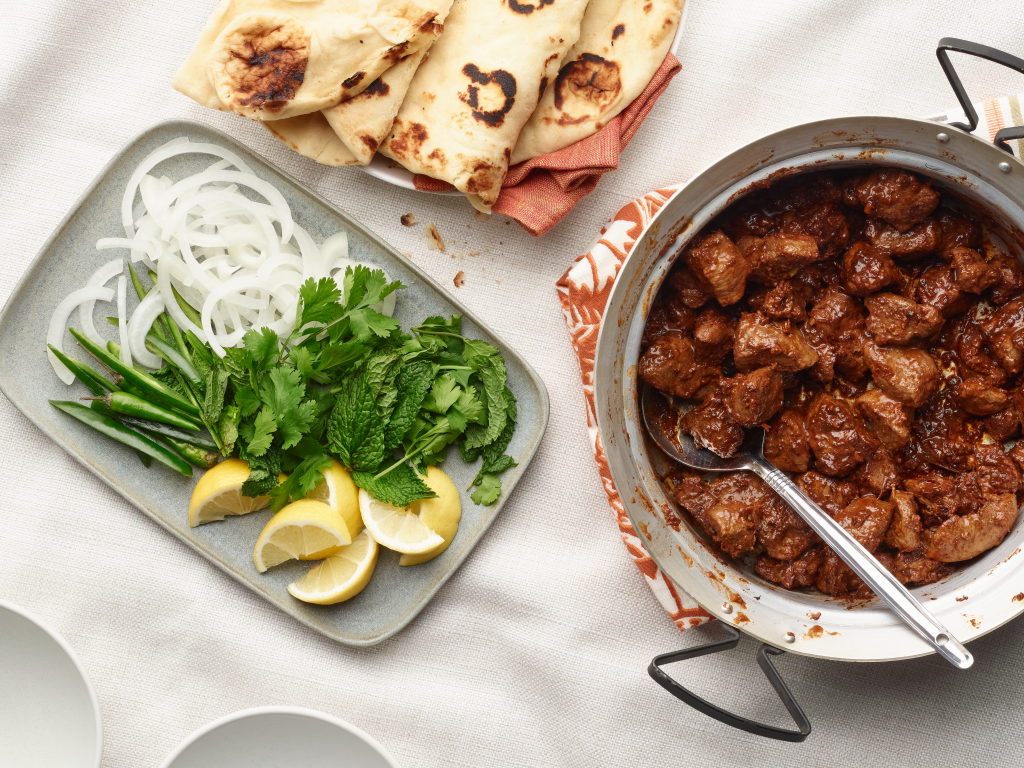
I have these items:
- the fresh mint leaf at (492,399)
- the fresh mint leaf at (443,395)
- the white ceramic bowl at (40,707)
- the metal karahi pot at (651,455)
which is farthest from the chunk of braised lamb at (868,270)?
the white ceramic bowl at (40,707)

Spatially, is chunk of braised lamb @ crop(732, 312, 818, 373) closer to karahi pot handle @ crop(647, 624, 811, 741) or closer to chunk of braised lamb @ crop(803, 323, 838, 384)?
chunk of braised lamb @ crop(803, 323, 838, 384)

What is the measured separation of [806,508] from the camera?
89.3 inches

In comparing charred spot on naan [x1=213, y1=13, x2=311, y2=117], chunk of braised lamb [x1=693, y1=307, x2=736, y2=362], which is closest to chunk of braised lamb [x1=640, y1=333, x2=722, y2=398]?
chunk of braised lamb [x1=693, y1=307, x2=736, y2=362]

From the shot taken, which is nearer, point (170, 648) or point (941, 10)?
point (941, 10)

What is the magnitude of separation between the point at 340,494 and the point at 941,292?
212cm

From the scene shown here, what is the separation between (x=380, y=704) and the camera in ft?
8.93

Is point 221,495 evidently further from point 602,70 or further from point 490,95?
point 602,70

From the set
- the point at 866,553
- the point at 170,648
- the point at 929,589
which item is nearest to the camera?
the point at 866,553

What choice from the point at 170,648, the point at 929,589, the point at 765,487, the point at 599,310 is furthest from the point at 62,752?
the point at 929,589

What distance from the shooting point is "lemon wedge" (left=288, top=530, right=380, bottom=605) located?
252 centimetres

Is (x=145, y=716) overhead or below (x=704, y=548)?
below

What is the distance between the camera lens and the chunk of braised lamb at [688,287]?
90.8 inches

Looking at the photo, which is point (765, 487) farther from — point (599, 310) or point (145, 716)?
point (145, 716)

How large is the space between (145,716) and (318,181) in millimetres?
2119
